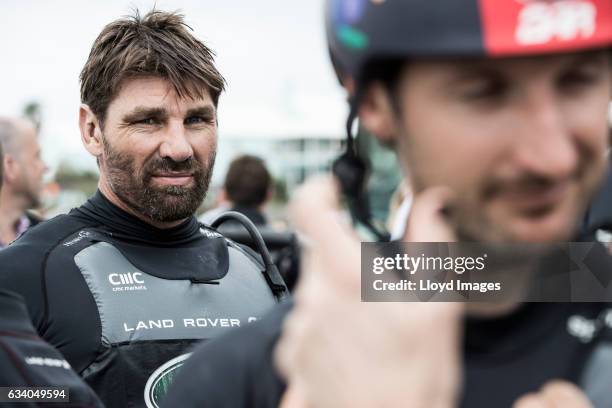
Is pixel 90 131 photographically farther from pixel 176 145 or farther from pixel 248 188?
pixel 248 188

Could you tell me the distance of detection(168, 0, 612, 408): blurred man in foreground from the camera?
965 millimetres

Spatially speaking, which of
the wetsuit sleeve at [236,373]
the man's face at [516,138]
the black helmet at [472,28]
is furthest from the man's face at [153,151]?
the man's face at [516,138]

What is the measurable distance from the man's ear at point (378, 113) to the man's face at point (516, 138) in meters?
0.07

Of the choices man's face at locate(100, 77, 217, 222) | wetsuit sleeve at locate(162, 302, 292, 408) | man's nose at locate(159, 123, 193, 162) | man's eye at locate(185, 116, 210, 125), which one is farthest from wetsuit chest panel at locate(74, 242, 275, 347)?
wetsuit sleeve at locate(162, 302, 292, 408)

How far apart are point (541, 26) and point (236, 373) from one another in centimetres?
66

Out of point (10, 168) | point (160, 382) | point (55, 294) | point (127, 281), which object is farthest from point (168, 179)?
point (10, 168)

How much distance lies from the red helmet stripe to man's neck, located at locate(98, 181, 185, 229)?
2.10m

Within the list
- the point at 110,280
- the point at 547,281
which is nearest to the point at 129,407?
the point at 110,280

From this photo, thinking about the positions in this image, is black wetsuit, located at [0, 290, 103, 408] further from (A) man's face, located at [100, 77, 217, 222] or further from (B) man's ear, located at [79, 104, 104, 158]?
(B) man's ear, located at [79, 104, 104, 158]

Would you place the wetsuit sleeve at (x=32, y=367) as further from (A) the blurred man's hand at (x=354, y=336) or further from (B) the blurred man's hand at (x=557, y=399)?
(B) the blurred man's hand at (x=557, y=399)

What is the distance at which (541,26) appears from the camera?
1084 mm

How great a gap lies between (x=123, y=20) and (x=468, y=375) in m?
2.41

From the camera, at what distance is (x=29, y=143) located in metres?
5.14

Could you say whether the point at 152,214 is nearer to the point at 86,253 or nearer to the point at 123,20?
the point at 86,253
